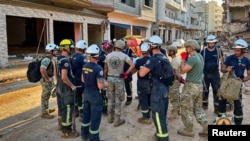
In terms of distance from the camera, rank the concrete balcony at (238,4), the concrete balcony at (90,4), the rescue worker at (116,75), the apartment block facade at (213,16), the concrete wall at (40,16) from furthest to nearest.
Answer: the apartment block facade at (213,16) → the concrete balcony at (238,4) → the concrete balcony at (90,4) → the concrete wall at (40,16) → the rescue worker at (116,75)

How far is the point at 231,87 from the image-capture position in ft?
16.5

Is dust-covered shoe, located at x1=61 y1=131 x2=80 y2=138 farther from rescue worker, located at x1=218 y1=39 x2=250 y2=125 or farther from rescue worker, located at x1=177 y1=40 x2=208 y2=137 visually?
rescue worker, located at x1=218 y1=39 x2=250 y2=125

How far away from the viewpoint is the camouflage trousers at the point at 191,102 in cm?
494

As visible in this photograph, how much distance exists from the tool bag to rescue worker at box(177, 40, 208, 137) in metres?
0.50

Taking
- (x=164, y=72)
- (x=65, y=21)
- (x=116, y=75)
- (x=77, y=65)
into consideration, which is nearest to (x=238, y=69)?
(x=164, y=72)

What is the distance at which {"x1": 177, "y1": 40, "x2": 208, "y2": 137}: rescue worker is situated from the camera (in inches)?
189

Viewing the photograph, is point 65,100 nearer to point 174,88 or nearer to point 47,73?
point 47,73

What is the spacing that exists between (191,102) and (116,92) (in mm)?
1659

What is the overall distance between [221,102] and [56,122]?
3717mm

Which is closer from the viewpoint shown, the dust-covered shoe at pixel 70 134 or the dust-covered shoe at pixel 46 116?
the dust-covered shoe at pixel 70 134

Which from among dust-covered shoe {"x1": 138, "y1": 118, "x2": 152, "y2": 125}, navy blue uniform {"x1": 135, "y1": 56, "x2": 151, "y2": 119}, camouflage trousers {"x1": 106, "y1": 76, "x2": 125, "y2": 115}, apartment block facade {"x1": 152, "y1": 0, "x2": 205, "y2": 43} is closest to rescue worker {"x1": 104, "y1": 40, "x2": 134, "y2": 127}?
camouflage trousers {"x1": 106, "y1": 76, "x2": 125, "y2": 115}

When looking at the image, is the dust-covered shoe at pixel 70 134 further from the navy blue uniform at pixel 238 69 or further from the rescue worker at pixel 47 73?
the navy blue uniform at pixel 238 69

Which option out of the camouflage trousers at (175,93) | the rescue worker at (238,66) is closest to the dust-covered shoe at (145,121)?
the camouflage trousers at (175,93)

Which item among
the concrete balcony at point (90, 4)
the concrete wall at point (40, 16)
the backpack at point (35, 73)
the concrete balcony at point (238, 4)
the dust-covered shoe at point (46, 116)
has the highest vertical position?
the concrete balcony at point (238, 4)
